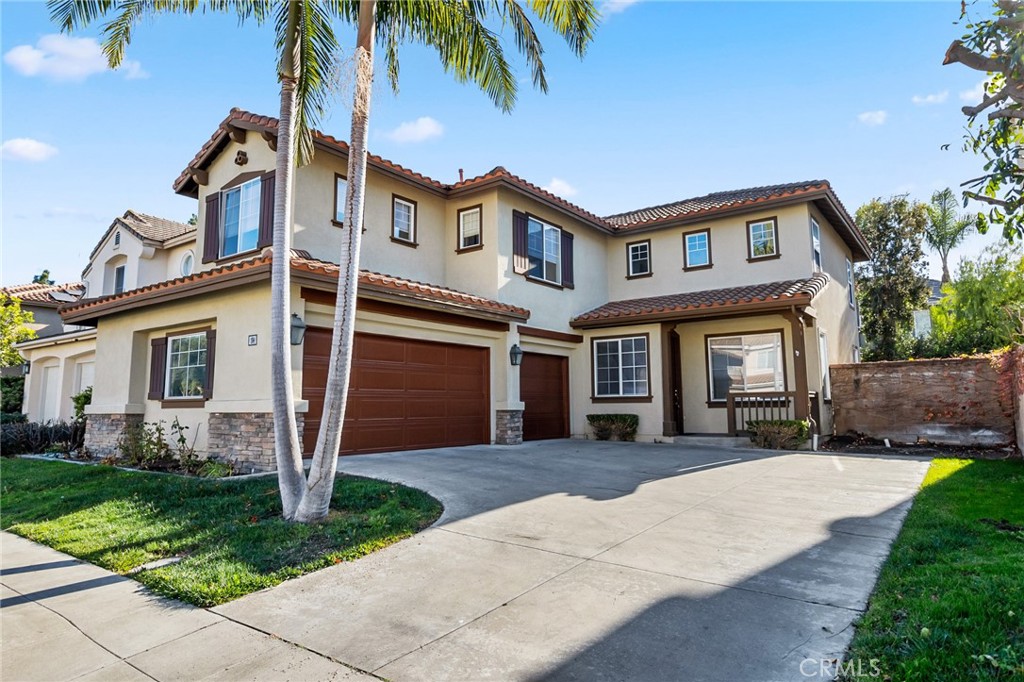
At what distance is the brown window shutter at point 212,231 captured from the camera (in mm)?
12602

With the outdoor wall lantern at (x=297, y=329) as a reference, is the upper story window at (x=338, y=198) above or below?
above

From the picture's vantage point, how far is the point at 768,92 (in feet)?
32.8

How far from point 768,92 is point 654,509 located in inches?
300

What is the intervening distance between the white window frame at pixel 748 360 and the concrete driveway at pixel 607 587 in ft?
20.6

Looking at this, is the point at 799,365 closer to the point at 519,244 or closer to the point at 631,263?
the point at 631,263

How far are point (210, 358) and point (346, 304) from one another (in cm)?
546

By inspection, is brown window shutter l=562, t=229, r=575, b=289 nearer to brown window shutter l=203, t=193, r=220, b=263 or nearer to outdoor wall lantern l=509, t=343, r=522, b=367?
outdoor wall lantern l=509, t=343, r=522, b=367

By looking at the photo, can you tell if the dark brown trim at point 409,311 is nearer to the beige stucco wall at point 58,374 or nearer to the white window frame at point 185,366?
the white window frame at point 185,366

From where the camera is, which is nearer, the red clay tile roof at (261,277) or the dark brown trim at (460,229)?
the red clay tile roof at (261,277)

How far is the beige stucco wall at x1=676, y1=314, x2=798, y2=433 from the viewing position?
14596mm

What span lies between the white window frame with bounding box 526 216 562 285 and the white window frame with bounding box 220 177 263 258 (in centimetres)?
630

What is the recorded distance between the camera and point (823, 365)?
14.3 m

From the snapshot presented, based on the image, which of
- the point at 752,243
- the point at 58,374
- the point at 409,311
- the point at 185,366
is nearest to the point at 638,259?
the point at 752,243

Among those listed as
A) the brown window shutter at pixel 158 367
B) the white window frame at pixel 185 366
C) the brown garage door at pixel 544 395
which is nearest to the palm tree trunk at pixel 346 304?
the white window frame at pixel 185 366
